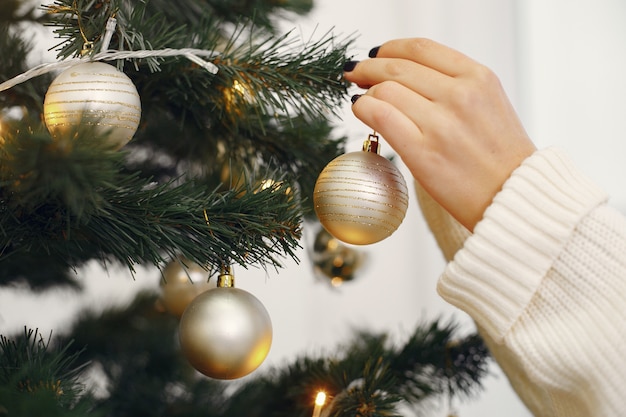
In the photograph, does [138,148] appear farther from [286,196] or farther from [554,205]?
[554,205]

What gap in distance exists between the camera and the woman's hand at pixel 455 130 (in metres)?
0.38

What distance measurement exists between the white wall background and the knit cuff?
67 cm

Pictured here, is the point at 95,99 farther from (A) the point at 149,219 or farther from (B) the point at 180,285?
(B) the point at 180,285

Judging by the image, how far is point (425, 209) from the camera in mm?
589

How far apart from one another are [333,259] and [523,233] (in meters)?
0.38

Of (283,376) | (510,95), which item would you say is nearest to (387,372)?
(283,376)

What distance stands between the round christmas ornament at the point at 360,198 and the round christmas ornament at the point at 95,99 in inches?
5.0

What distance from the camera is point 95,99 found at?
0.32 meters

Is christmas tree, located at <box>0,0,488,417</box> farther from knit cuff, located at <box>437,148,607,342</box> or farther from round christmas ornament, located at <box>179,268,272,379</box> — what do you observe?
knit cuff, located at <box>437,148,607,342</box>

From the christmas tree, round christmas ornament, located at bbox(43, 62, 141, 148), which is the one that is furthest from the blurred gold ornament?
round christmas ornament, located at bbox(43, 62, 141, 148)

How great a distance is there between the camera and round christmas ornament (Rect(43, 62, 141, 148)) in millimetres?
320

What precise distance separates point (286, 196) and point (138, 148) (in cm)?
29

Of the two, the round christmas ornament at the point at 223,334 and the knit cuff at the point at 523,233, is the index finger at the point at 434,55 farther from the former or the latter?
the round christmas ornament at the point at 223,334

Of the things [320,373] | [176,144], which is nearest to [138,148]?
[176,144]
